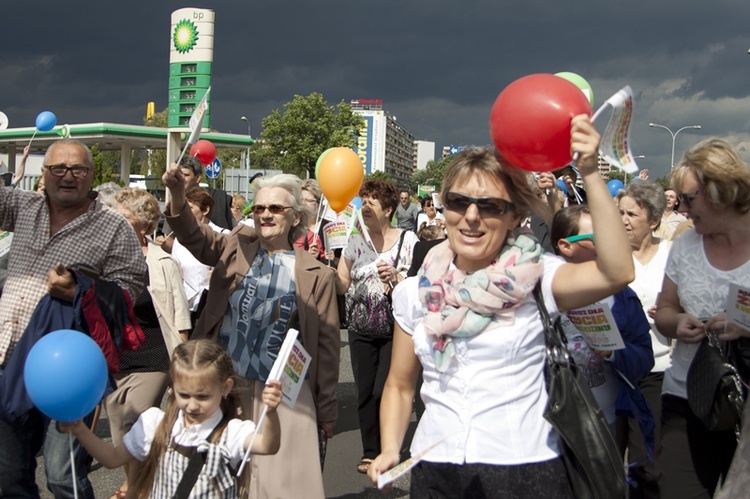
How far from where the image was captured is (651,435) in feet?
13.5

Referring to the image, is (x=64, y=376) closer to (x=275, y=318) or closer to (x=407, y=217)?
(x=275, y=318)

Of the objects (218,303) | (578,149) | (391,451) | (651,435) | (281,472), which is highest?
(578,149)

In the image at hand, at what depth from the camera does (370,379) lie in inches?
231

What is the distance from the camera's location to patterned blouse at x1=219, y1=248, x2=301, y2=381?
4176 mm

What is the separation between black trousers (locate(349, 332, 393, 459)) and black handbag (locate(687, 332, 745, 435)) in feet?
9.23

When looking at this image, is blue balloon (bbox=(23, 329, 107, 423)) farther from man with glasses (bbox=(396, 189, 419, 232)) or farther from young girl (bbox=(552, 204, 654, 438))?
man with glasses (bbox=(396, 189, 419, 232))

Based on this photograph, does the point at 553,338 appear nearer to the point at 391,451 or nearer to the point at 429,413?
the point at 429,413

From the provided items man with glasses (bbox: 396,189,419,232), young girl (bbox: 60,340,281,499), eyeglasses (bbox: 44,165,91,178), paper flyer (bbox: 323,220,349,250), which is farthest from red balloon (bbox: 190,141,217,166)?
man with glasses (bbox: 396,189,419,232)

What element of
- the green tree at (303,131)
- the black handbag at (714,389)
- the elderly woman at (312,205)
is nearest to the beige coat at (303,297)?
the black handbag at (714,389)

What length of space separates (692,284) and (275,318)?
83.1 inches

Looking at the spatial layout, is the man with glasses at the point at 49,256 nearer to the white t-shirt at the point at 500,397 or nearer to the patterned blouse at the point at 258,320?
the patterned blouse at the point at 258,320

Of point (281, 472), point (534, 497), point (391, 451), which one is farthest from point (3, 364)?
point (534, 497)

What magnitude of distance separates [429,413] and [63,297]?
6.30ft

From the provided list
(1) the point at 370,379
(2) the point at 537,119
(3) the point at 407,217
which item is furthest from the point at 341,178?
(3) the point at 407,217
